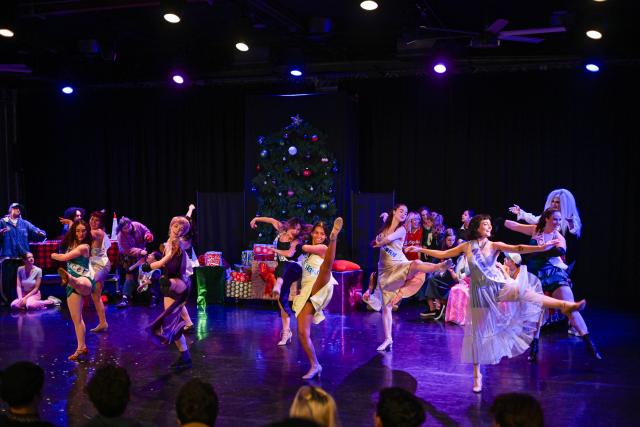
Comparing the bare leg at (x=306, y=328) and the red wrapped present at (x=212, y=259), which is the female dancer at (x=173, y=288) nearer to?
the bare leg at (x=306, y=328)

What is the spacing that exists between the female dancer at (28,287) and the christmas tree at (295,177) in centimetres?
377

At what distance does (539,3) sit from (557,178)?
3.41m

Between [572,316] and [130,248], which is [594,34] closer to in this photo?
[572,316]

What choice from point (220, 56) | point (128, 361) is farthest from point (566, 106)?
point (128, 361)

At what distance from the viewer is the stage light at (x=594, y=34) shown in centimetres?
943

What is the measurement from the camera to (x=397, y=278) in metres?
7.86

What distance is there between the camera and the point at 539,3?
32.1 feet

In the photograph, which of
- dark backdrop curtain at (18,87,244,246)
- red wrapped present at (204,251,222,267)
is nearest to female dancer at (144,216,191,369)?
red wrapped present at (204,251,222,267)

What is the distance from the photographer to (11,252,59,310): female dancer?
11.1 m

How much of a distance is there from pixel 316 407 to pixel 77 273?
5424 millimetres

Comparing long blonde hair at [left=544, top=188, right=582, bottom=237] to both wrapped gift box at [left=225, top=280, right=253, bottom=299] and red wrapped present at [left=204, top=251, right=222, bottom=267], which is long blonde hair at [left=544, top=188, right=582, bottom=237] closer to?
wrapped gift box at [left=225, top=280, right=253, bottom=299]

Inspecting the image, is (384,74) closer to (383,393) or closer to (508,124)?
(508,124)

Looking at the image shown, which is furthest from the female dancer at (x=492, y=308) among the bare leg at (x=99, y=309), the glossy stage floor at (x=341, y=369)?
the bare leg at (x=99, y=309)

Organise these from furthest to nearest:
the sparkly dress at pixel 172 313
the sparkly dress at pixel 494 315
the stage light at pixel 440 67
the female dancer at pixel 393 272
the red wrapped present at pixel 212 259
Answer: the red wrapped present at pixel 212 259, the stage light at pixel 440 67, the female dancer at pixel 393 272, the sparkly dress at pixel 172 313, the sparkly dress at pixel 494 315
